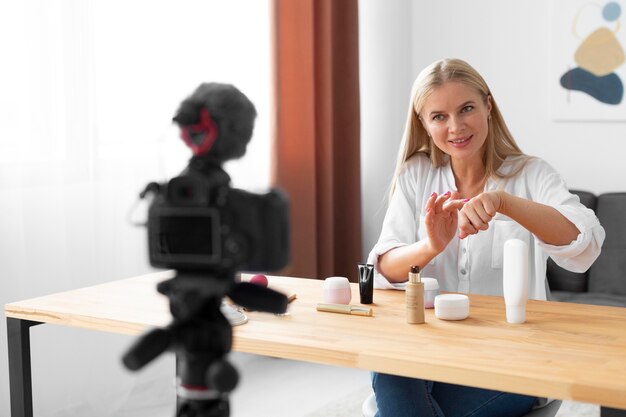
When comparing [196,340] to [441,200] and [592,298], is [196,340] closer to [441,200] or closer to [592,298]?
[441,200]

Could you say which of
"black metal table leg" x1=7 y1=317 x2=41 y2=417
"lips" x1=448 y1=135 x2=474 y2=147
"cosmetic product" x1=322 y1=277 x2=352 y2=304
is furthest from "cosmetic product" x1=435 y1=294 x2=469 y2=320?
"black metal table leg" x1=7 y1=317 x2=41 y2=417

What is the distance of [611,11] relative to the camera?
4.22 meters

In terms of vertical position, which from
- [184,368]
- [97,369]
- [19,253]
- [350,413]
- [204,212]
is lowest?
[350,413]

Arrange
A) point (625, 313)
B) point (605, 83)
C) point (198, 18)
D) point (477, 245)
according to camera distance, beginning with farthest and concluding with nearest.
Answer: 1. point (605, 83)
2. point (198, 18)
3. point (477, 245)
4. point (625, 313)

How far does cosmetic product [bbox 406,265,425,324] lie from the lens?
176 centimetres

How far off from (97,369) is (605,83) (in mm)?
2842

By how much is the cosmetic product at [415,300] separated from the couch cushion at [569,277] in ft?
7.84

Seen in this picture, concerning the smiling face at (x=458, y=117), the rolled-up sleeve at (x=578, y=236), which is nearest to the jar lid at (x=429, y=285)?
the rolled-up sleeve at (x=578, y=236)

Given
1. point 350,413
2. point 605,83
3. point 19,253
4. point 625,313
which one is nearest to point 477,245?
point 625,313

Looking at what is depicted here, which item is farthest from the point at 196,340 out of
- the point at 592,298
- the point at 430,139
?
the point at 592,298

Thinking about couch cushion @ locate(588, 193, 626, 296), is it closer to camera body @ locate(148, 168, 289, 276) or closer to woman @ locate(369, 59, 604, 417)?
woman @ locate(369, 59, 604, 417)

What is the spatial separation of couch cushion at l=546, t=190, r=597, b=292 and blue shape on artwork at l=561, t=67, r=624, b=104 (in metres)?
0.55

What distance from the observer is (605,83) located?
4.29 meters

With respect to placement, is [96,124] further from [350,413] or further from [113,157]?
[350,413]
